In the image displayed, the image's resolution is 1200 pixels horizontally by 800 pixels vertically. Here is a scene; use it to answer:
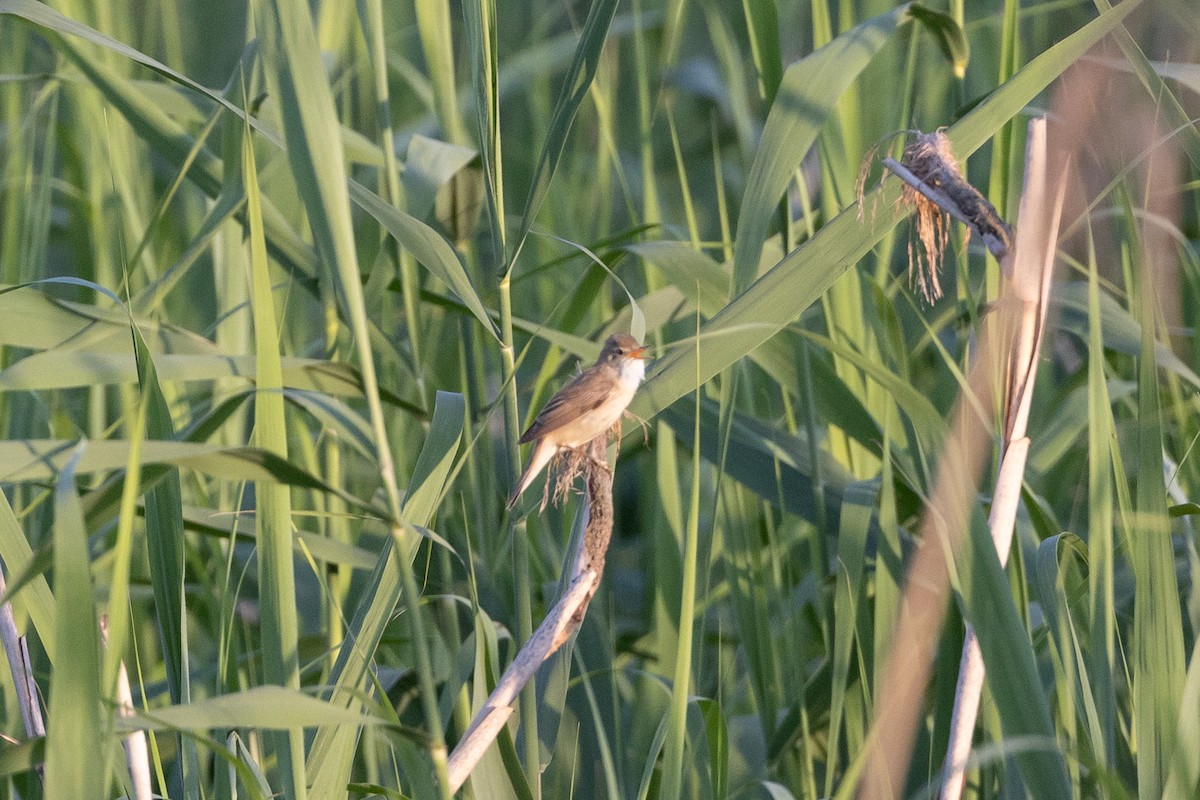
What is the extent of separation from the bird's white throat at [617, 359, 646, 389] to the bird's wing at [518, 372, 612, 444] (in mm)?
22

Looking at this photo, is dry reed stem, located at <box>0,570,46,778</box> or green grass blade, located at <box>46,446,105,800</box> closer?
green grass blade, located at <box>46,446,105,800</box>

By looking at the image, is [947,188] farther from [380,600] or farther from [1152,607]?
[380,600]

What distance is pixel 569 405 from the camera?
4.63 feet

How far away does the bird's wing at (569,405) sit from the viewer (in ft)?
4.61

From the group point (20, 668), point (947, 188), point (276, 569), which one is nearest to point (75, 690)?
point (276, 569)

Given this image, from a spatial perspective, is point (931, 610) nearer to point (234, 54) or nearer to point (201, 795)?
point (201, 795)

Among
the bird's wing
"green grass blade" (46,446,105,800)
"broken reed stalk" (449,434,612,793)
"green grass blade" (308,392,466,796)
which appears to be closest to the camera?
"green grass blade" (46,446,105,800)

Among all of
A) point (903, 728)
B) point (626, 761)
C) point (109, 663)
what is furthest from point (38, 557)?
point (626, 761)

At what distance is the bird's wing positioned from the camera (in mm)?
1406

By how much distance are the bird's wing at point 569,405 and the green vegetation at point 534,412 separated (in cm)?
7

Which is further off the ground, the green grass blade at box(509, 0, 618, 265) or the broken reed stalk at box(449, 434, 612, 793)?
the green grass blade at box(509, 0, 618, 265)

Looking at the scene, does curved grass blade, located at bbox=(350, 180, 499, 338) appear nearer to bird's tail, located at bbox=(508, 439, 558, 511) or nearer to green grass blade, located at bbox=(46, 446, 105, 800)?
bird's tail, located at bbox=(508, 439, 558, 511)

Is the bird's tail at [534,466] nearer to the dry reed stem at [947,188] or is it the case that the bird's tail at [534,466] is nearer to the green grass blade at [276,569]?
the green grass blade at [276,569]

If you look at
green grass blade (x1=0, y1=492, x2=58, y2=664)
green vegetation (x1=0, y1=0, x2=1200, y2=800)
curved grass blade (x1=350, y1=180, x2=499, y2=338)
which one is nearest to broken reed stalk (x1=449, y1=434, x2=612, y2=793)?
green vegetation (x1=0, y1=0, x2=1200, y2=800)
